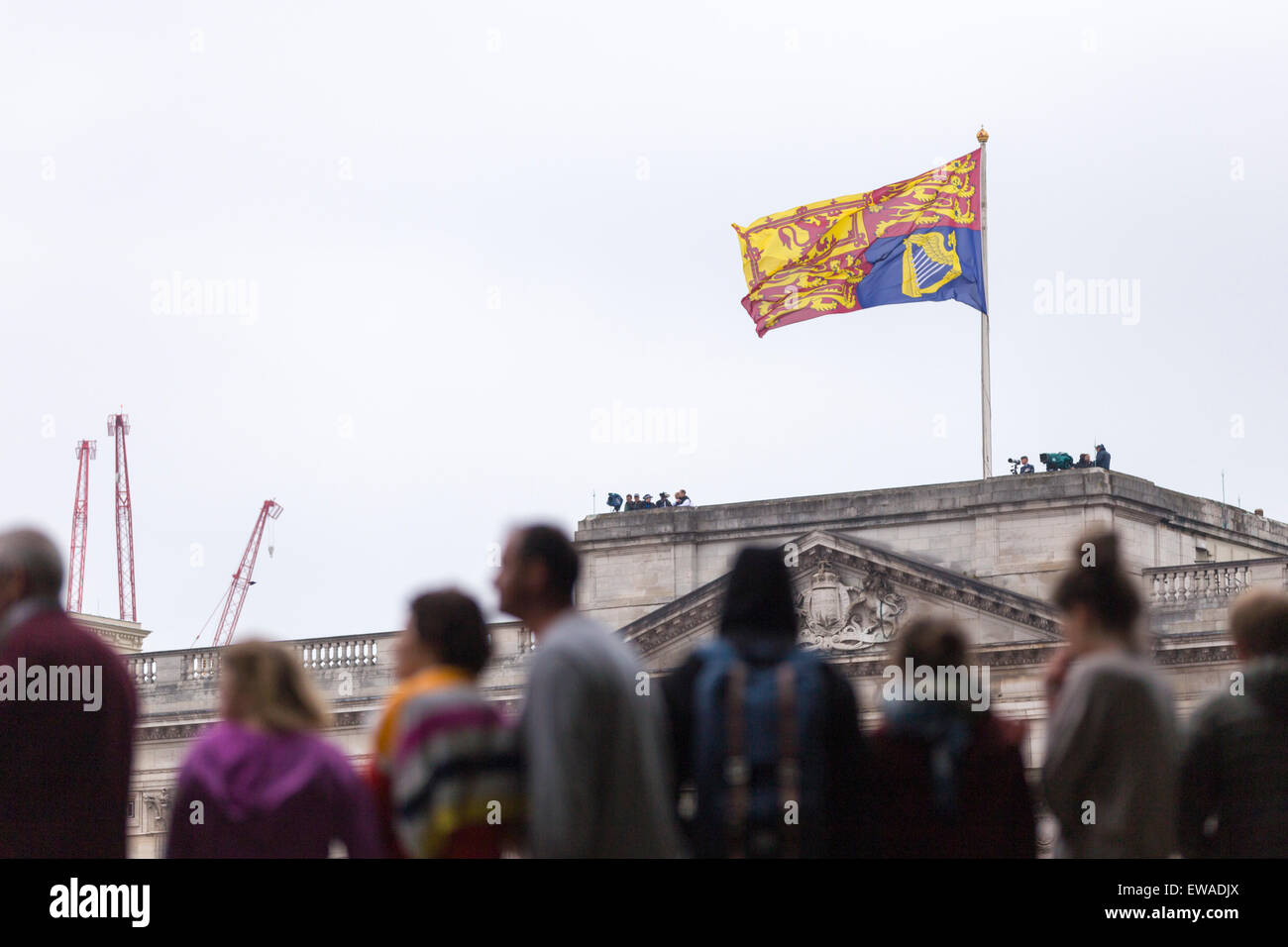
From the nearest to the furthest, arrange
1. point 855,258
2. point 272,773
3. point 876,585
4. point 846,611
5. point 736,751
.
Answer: point 272,773 < point 736,751 < point 855,258 < point 876,585 < point 846,611

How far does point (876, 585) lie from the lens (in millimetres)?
55688

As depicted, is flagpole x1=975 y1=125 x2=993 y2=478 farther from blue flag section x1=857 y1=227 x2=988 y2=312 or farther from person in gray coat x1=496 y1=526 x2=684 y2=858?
person in gray coat x1=496 y1=526 x2=684 y2=858

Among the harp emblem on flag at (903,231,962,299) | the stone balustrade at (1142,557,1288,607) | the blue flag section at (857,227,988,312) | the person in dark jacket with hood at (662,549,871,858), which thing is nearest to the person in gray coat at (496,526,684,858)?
the person in dark jacket with hood at (662,549,871,858)

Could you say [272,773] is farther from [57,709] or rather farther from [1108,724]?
[1108,724]

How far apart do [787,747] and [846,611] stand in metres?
44.7

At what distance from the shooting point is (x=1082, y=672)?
38.0 ft

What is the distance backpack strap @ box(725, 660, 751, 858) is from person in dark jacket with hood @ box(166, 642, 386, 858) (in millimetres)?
1554

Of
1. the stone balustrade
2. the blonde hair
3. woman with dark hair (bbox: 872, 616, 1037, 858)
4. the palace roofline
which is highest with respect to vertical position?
the palace roofline

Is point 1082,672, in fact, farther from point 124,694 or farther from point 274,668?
point 124,694

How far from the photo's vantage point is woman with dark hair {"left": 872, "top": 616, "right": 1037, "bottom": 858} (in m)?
11.9

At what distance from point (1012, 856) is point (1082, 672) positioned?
1.14m

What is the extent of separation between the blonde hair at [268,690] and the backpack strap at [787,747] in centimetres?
200

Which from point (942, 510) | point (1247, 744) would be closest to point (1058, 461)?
point (942, 510)
